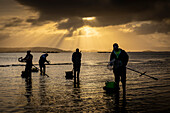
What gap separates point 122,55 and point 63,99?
3539 mm

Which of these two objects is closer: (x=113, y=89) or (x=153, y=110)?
(x=153, y=110)

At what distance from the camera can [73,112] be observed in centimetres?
742

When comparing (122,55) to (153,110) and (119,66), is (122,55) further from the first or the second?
(153,110)

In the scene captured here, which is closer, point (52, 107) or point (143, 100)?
point (52, 107)

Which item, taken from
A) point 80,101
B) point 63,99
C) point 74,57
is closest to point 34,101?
point 63,99

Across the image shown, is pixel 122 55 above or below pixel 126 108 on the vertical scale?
above

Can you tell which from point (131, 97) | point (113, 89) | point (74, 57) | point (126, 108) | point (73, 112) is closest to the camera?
point (73, 112)

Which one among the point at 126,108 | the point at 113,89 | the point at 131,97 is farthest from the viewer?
the point at 113,89

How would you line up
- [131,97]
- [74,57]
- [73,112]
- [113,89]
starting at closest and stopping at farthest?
[73,112] < [131,97] < [113,89] < [74,57]

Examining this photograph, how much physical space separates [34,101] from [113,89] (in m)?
4.38

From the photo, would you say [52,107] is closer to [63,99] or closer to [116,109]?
[63,99]

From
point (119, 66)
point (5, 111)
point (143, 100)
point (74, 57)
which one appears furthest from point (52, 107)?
point (74, 57)

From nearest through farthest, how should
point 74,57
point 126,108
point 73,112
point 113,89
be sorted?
point 73,112 → point 126,108 → point 113,89 → point 74,57

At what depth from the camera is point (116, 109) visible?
7.78m
